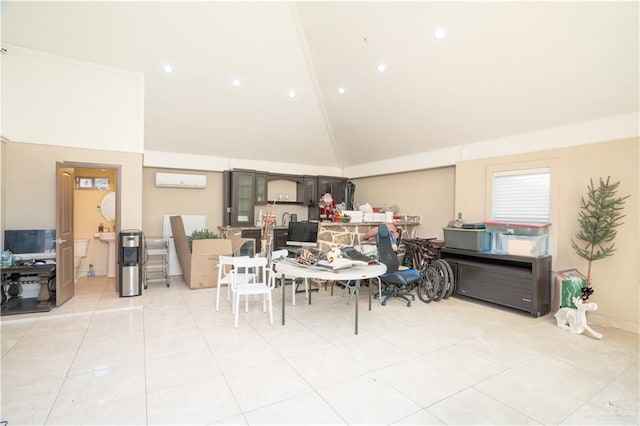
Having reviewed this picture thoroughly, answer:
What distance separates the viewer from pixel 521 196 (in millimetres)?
4977

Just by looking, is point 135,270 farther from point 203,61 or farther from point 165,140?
point 203,61

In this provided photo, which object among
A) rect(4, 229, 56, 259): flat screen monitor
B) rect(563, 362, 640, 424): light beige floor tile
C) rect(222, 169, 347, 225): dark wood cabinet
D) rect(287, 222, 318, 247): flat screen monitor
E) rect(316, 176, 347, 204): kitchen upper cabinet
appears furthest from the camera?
rect(316, 176, 347, 204): kitchen upper cabinet

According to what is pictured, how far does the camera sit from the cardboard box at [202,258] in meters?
5.59

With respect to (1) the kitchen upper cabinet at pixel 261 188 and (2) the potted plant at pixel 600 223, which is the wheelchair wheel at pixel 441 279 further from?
(1) the kitchen upper cabinet at pixel 261 188

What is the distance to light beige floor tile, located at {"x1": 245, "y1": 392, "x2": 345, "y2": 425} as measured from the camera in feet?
7.02

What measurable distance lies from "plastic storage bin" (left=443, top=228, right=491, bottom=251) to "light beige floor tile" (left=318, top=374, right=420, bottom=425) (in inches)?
123

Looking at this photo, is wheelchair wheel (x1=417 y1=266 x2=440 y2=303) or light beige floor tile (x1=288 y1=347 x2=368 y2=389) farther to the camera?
wheelchair wheel (x1=417 y1=266 x2=440 y2=303)

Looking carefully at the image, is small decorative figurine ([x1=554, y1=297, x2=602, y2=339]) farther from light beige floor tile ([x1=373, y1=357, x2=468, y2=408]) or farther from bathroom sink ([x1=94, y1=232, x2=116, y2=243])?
→ bathroom sink ([x1=94, y1=232, x2=116, y2=243])

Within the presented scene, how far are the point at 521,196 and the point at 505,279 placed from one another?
1.33m

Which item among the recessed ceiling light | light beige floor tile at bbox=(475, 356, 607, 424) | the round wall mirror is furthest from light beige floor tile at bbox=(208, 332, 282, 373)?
the round wall mirror

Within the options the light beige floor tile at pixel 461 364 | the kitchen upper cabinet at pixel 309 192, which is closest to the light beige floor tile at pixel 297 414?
the light beige floor tile at pixel 461 364

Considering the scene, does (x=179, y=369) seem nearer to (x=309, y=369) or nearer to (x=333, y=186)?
(x=309, y=369)

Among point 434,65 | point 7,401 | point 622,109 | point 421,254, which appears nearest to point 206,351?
point 7,401

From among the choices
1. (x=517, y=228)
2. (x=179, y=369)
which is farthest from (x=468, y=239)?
(x=179, y=369)
